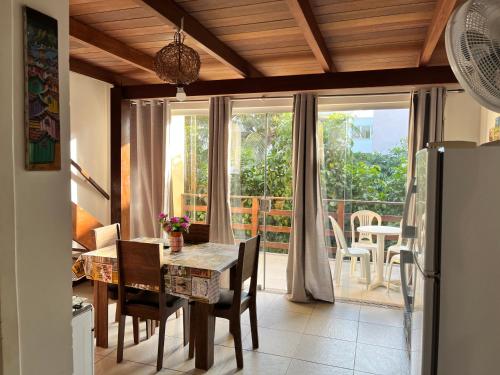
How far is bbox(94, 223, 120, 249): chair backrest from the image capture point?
3221 mm

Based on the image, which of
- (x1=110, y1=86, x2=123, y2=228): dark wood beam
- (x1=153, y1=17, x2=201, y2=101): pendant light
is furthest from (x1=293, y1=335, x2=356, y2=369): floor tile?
(x1=110, y1=86, x2=123, y2=228): dark wood beam

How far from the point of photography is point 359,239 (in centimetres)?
416

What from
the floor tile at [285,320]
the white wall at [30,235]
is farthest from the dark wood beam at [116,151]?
the white wall at [30,235]

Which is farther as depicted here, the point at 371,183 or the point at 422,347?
the point at 371,183

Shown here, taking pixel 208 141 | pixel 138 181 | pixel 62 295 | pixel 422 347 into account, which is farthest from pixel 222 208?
pixel 62 295

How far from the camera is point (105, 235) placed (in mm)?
3350

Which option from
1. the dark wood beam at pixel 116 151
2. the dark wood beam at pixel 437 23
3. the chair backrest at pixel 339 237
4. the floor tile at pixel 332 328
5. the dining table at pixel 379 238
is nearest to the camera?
the dark wood beam at pixel 437 23

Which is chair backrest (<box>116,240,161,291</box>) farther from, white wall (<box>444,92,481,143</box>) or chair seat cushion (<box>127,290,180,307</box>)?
white wall (<box>444,92,481,143</box>)

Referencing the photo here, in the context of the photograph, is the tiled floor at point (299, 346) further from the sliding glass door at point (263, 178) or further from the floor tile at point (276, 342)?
the sliding glass door at point (263, 178)

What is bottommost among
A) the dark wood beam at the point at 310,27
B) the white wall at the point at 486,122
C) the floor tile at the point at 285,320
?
the floor tile at the point at 285,320

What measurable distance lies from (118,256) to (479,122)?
3.66 metres

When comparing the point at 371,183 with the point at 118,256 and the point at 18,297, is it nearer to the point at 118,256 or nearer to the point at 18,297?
the point at 118,256

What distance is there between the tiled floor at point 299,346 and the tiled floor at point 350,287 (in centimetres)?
21

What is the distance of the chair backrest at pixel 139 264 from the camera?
2559 mm
